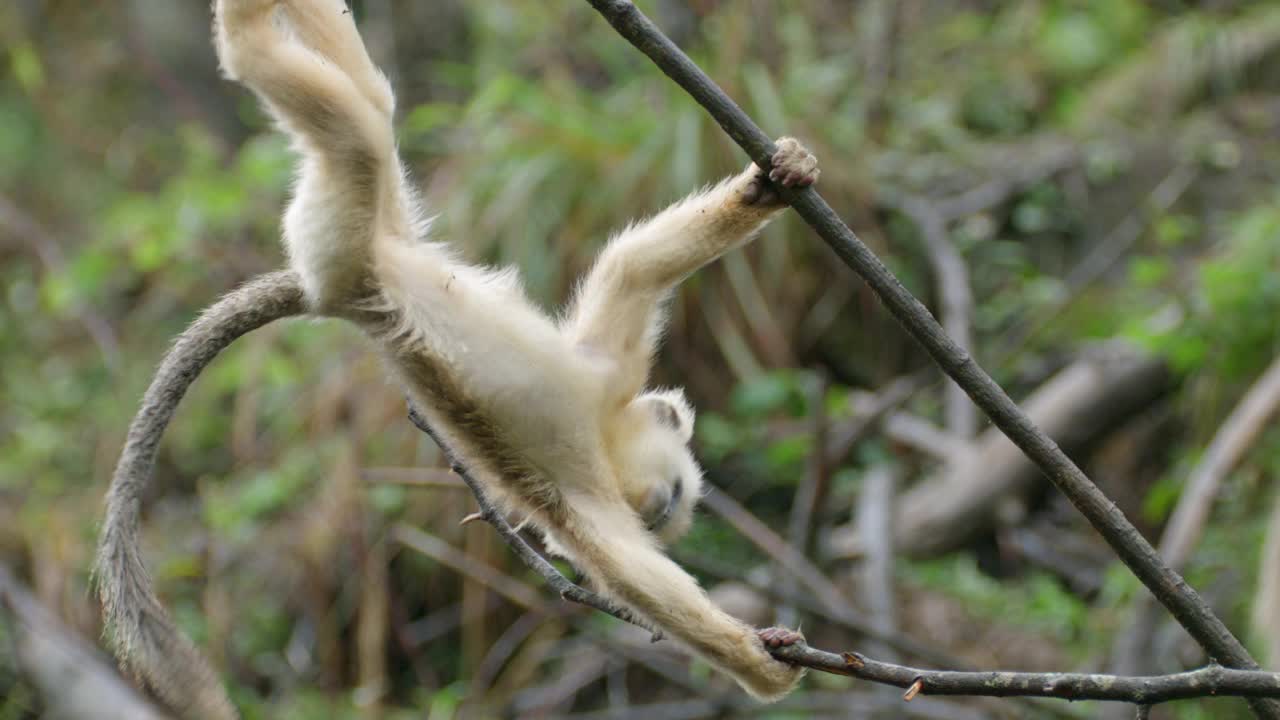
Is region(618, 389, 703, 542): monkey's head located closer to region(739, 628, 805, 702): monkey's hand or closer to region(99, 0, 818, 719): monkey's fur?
region(99, 0, 818, 719): monkey's fur

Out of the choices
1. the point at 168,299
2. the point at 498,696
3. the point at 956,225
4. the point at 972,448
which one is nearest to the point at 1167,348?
the point at 972,448

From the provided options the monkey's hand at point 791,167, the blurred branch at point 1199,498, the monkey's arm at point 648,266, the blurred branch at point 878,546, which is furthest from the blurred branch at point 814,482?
the monkey's hand at point 791,167

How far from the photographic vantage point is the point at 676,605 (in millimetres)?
2605

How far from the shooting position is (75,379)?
7223 millimetres

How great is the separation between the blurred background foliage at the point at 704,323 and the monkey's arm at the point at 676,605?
1.45 m

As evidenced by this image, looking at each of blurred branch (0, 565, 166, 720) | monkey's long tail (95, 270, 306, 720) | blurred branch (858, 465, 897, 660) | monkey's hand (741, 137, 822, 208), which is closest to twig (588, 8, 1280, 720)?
monkey's hand (741, 137, 822, 208)

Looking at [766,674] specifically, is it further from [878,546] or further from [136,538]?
[878,546]

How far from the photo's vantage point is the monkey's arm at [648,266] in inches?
106

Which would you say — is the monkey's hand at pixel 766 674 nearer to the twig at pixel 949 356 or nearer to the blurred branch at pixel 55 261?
the twig at pixel 949 356

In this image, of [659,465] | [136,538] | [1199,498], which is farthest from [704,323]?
[136,538]

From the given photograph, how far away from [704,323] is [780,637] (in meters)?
3.51

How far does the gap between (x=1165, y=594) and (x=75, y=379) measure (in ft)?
21.8

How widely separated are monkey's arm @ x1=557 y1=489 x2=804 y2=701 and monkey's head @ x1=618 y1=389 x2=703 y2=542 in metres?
0.29

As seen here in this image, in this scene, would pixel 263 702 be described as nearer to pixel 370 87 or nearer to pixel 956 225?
pixel 370 87
